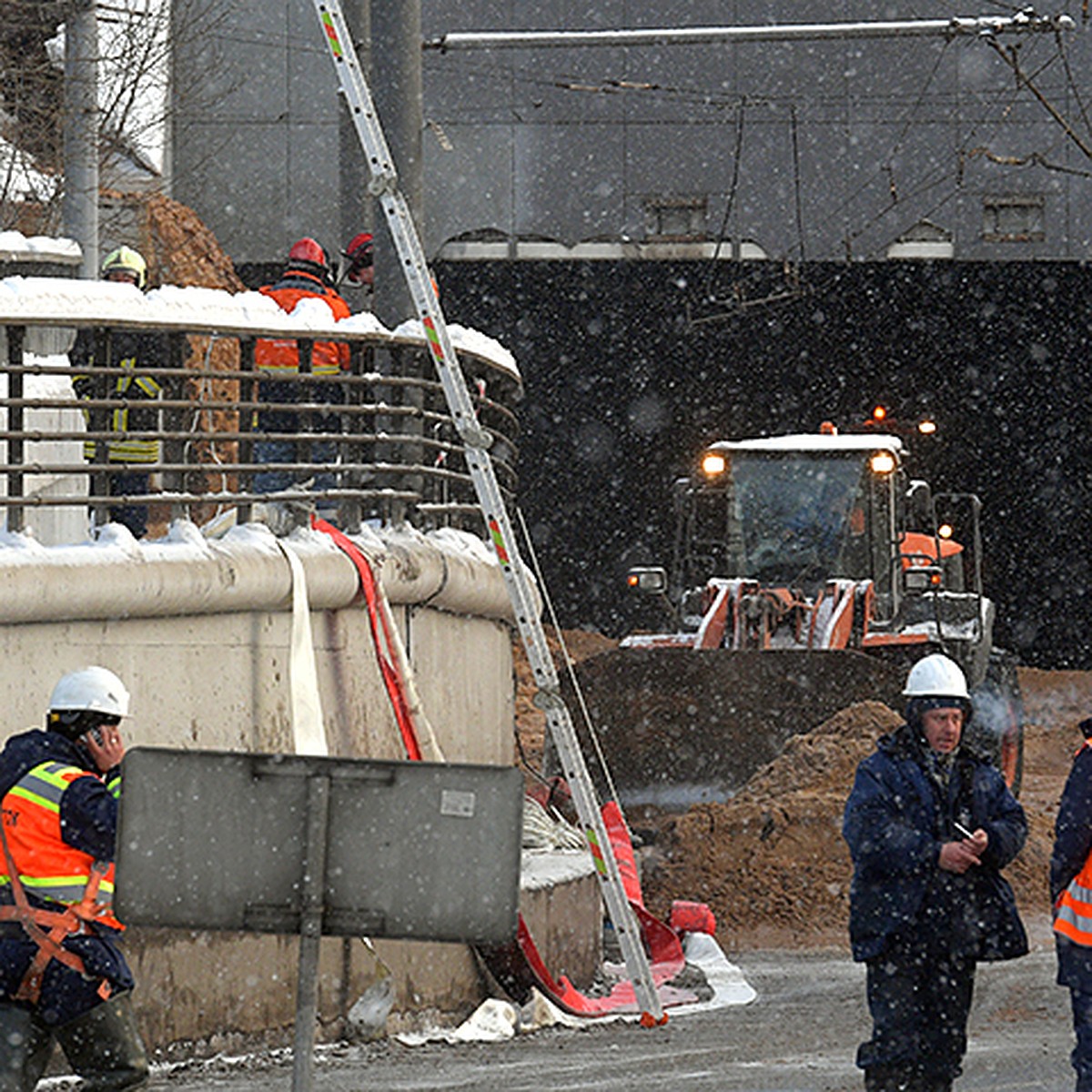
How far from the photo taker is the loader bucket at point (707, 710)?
17188 millimetres

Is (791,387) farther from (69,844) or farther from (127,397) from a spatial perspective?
(69,844)

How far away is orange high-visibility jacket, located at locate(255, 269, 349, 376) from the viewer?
11.7 metres

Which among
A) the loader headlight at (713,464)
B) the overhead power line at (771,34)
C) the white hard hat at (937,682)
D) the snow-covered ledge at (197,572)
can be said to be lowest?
the white hard hat at (937,682)

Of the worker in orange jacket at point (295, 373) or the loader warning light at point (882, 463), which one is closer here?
the worker in orange jacket at point (295, 373)

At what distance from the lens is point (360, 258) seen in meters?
13.2

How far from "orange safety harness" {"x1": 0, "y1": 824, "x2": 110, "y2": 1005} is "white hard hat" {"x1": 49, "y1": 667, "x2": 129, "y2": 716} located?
0.42 m

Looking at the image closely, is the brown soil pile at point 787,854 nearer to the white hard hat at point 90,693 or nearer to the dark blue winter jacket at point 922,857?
the dark blue winter jacket at point 922,857

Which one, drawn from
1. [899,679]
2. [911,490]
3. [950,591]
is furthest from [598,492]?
[899,679]

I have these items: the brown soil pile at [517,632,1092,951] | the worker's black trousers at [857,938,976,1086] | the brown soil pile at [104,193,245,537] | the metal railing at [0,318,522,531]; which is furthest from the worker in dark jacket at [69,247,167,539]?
the brown soil pile at [104,193,245,537]

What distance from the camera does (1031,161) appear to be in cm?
1597

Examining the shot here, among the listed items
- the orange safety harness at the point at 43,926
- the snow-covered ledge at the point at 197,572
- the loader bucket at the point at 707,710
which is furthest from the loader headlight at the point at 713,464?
the orange safety harness at the point at 43,926

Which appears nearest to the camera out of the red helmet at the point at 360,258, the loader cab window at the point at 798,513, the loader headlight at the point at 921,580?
the red helmet at the point at 360,258

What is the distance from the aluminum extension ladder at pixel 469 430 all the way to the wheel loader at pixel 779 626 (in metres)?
6.14

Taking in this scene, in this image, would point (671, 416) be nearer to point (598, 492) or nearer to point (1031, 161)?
point (598, 492)
